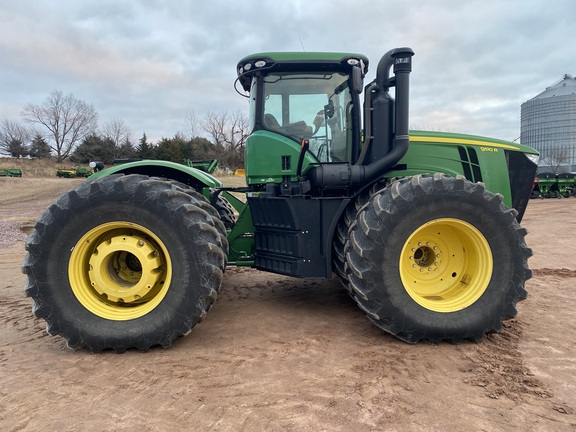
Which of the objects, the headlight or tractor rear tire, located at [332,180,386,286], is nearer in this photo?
tractor rear tire, located at [332,180,386,286]

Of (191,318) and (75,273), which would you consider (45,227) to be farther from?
(191,318)

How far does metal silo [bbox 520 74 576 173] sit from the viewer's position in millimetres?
48438

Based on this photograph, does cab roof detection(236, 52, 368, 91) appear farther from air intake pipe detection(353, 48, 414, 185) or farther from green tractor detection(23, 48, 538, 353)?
air intake pipe detection(353, 48, 414, 185)

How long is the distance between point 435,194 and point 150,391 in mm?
2681

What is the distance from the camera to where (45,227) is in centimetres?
321

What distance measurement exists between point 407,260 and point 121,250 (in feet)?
8.35

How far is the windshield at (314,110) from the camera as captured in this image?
13.4 feet

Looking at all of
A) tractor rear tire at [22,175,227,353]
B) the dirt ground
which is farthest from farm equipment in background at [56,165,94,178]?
the dirt ground

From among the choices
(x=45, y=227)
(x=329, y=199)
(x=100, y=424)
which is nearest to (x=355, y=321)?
(x=329, y=199)

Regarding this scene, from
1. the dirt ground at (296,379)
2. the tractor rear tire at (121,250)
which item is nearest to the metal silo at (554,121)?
the dirt ground at (296,379)

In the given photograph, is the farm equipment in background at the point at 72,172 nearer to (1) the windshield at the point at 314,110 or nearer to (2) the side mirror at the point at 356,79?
(1) the windshield at the point at 314,110

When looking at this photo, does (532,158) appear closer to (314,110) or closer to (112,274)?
(314,110)

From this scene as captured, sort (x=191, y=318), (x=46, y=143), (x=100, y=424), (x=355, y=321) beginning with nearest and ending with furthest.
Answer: (x=100, y=424), (x=191, y=318), (x=355, y=321), (x=46, y=143)

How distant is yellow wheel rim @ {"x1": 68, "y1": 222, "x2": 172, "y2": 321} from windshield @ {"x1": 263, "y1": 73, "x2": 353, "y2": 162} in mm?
1722
